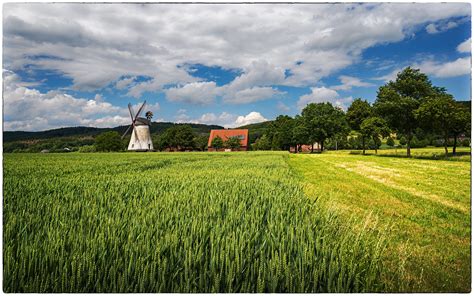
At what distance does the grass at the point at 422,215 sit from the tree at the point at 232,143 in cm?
3410

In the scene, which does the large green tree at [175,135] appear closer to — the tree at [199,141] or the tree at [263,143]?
the tree at [199,141]

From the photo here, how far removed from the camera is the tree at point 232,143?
146ft

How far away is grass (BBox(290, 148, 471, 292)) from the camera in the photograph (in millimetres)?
2967

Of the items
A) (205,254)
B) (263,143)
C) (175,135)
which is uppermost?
(175,135)

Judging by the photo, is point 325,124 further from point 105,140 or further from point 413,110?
point 105,140

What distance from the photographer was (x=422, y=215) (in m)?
5.50

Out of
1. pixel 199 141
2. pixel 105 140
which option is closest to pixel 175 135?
pixel 105 140

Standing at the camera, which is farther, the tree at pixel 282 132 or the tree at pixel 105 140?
the tree at pixel 282 132

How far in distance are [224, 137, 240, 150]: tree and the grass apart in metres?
34.1

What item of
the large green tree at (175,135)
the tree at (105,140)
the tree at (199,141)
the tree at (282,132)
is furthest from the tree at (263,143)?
the tree at (105,140)

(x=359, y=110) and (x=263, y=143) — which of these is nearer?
(x=359, y=110)

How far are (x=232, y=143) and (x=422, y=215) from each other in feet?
132

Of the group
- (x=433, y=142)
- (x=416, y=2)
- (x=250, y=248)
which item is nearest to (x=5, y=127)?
(x=250, y=248)

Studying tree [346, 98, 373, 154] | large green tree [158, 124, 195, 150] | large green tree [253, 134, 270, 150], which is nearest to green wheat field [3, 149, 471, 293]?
tree [346, 98, 373, 154]
